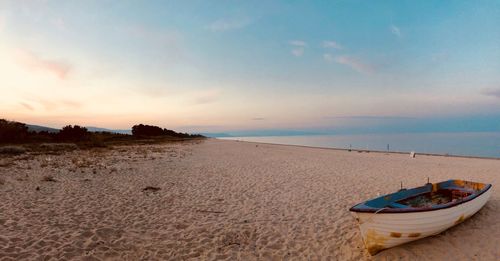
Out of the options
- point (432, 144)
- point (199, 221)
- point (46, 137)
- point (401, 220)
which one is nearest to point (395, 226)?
point (401, 220)

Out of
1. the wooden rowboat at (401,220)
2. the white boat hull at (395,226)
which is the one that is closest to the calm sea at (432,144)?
the wooden rowboat at (401,220)

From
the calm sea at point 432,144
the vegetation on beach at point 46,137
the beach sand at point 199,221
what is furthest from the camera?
the calm sea at point 432,144

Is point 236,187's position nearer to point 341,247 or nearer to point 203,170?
point 203,170

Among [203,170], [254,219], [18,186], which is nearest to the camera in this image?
[254,219]

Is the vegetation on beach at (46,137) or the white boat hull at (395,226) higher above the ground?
the vegetation on beach at (46,137)

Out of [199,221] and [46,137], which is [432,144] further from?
[46,137]

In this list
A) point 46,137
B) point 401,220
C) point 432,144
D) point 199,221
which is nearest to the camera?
point 401,220

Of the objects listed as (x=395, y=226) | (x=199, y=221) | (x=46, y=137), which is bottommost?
(x=199, y=221)

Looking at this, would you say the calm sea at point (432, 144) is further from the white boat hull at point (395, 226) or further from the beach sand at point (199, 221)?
the white boat hull at point (395, 226)

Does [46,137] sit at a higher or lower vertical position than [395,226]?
higher

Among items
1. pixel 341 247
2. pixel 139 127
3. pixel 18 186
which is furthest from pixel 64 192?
pixel 139 127

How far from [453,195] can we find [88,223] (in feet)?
39.8

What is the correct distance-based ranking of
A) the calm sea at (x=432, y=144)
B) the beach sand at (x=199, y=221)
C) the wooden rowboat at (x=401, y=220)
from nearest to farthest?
1. the wooden rowboat at (x=401, y=220)
2. the beach sand at (x=199, y=221)
3. the calm sea at (x=432, y=144)

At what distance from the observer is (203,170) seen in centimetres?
1794
